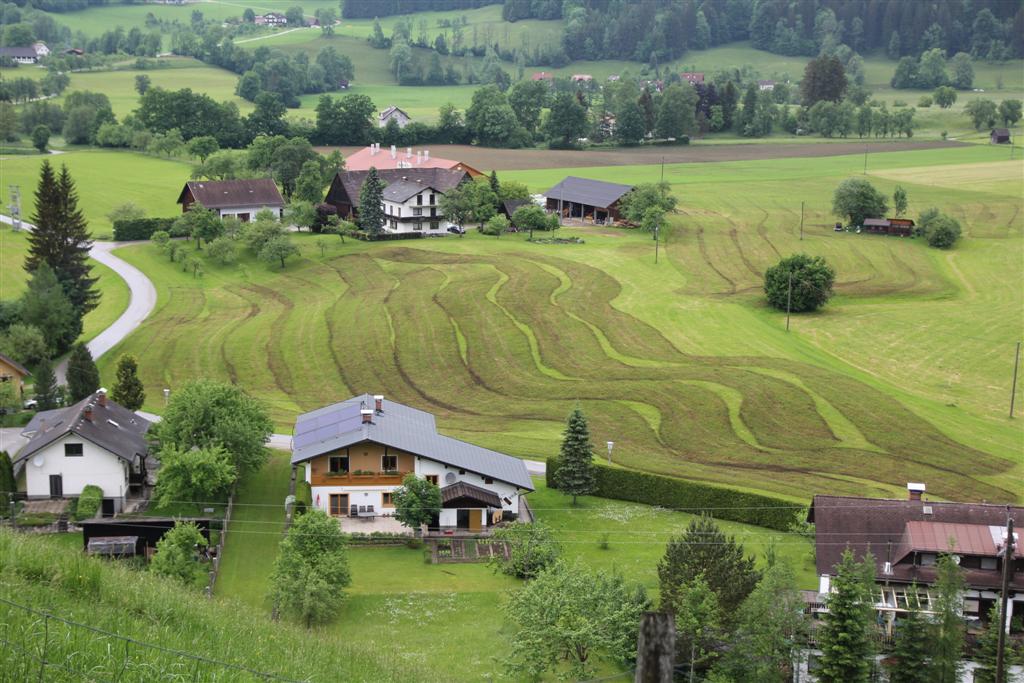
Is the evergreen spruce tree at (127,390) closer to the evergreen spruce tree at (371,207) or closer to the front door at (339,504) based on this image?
the front door at (339,504)

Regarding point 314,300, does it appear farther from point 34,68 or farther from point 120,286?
point 34,68

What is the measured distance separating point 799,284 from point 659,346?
39.5 feet

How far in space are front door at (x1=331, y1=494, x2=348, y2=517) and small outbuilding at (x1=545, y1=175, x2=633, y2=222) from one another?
6392 cm

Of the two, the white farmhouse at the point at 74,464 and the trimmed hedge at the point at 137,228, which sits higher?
the trimmed hedge at the point at 137,228

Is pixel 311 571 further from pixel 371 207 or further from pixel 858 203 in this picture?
pixel 858 203

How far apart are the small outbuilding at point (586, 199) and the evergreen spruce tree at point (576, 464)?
60.6m

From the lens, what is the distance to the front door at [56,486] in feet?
139

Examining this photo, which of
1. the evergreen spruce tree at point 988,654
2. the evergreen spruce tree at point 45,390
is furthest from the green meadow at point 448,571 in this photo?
→ the evergreen spruce tree at point 45,390

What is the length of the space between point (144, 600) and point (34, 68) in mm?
176713

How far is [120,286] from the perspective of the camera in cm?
7956

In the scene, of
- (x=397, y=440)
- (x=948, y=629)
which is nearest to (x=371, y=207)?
(x=397, y=440)

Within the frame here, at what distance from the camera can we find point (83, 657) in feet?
48.2

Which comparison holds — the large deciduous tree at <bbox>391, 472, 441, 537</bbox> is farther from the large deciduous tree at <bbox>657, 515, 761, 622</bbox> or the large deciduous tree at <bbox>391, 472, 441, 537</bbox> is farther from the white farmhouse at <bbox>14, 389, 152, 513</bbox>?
the large deciduous tree at <bbox>657, 515, 761, 622</bbox>

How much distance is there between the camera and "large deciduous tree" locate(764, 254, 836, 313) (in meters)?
72.6
